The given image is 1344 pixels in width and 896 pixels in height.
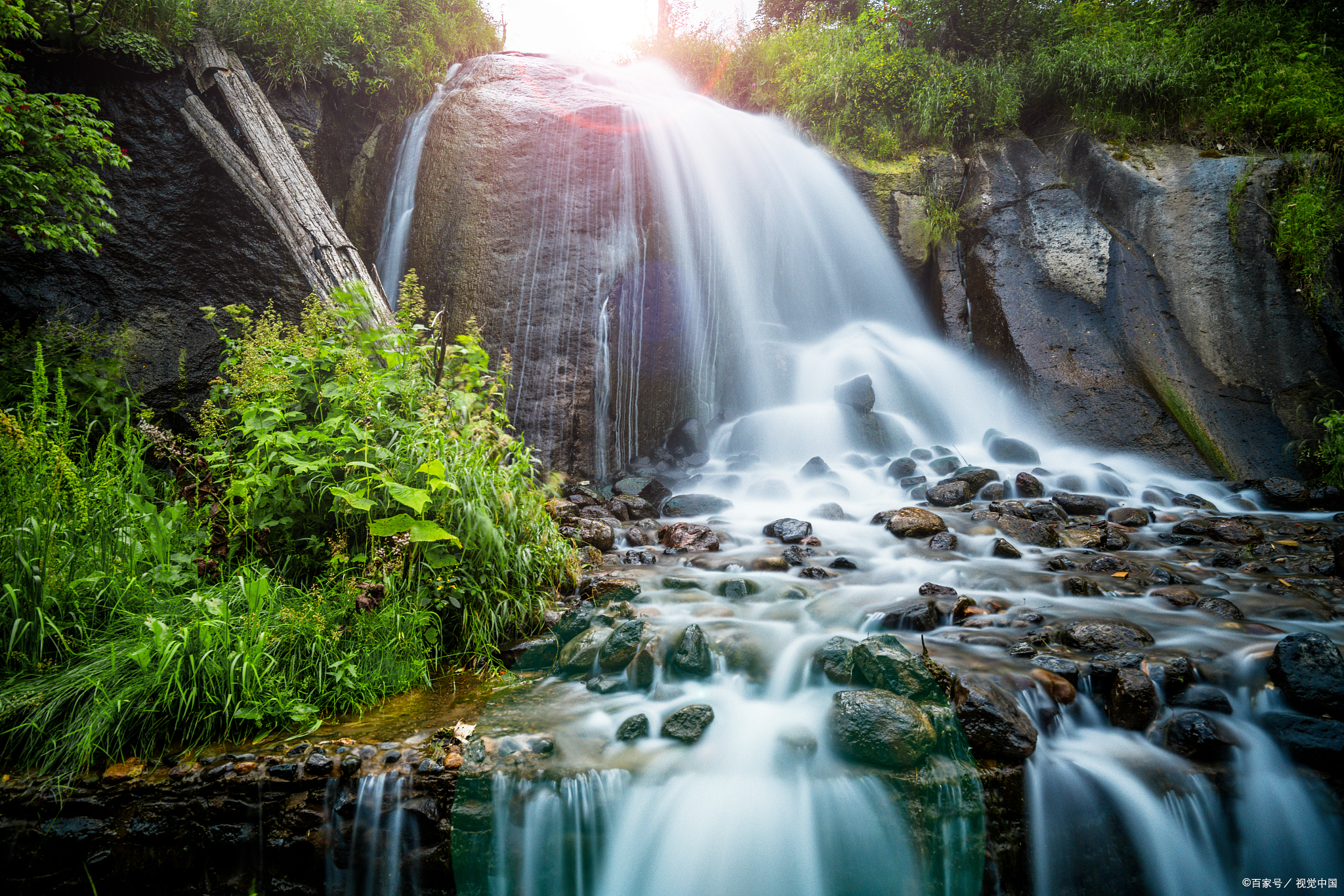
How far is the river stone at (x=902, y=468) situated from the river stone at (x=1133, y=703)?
4819 millimetres

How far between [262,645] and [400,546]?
76 centimetres

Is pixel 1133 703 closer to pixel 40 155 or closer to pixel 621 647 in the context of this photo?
pixel 621 647

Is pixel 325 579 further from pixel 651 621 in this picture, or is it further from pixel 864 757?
pixel 864 757

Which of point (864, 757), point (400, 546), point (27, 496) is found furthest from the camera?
point (400, 546)

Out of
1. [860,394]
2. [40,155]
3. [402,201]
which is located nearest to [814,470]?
[860,394]

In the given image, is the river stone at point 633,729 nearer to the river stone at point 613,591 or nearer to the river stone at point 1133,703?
the river stone at point 613,591

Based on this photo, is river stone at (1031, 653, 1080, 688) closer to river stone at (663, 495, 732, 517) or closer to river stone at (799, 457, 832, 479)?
river stone at (663, 495, 732, 517)

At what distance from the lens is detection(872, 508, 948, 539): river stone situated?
5.66 metres

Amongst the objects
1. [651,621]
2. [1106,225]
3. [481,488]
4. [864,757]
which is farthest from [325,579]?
[1106,225]

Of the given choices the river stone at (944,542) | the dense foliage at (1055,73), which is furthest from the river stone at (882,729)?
the dense foliage at (1055,73)

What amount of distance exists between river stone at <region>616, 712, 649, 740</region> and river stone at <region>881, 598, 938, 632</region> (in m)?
1.77

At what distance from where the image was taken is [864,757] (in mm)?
2451

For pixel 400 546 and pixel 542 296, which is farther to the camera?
pixel 542 296

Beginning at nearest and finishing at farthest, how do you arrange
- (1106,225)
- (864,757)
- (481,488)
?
(864,757) → (481,488) → (1106,225)
